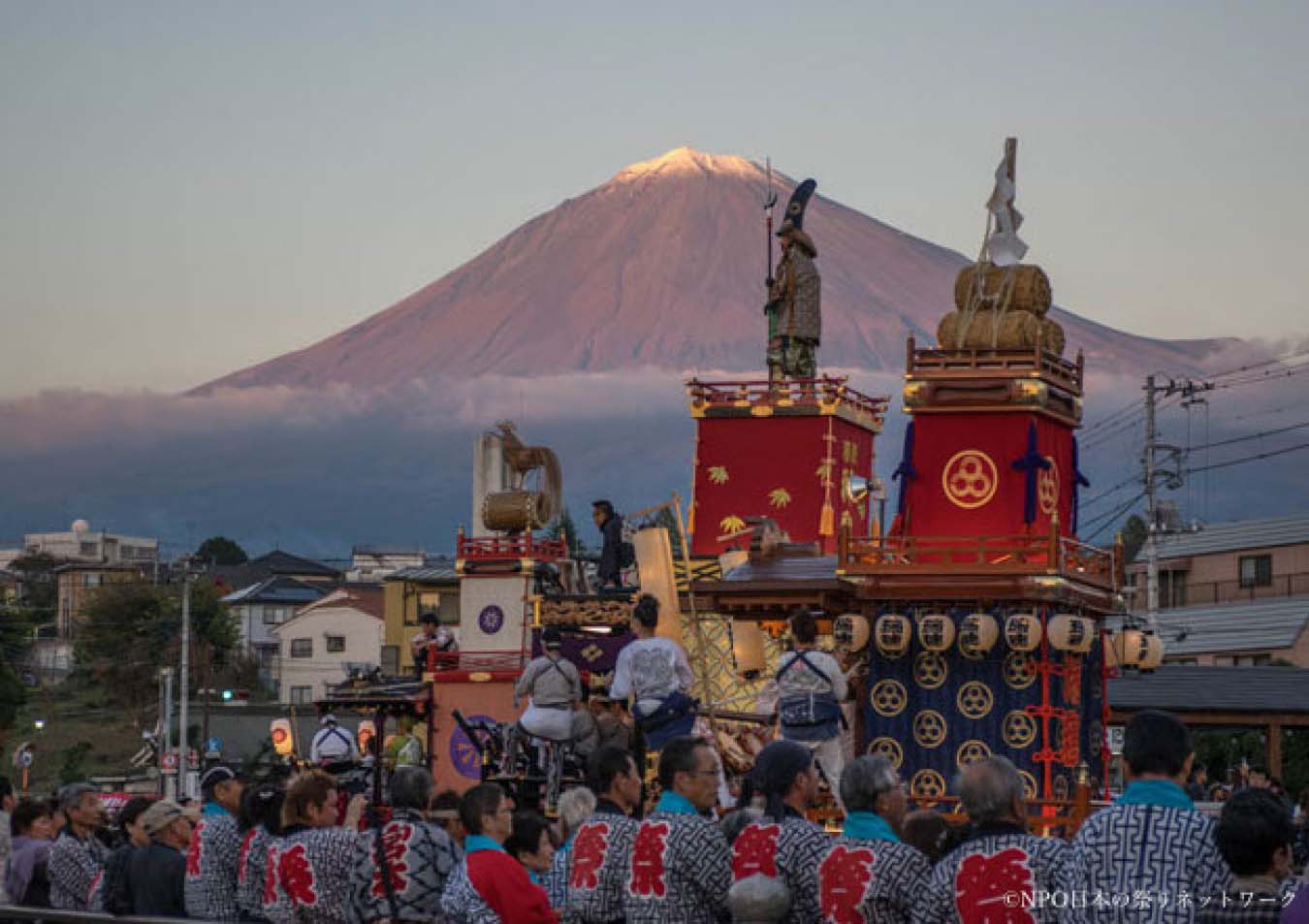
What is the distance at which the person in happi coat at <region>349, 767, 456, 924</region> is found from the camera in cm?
1228

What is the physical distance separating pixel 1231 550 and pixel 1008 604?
40170 millimetres

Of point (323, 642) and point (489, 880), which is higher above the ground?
point (323, 642)

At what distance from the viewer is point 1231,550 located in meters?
63.9

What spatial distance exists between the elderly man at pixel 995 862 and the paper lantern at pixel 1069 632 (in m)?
15.6

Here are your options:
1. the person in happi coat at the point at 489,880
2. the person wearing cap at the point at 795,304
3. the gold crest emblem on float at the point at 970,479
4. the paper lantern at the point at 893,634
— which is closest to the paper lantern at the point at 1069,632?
the paper lantern at the point at 893,634

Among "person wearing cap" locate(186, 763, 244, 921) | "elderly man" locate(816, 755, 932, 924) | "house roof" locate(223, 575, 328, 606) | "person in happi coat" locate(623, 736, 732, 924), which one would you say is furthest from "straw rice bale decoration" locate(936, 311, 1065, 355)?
"house roof" locate(223, 575, 328, 606)

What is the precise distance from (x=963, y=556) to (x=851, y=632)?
183cm

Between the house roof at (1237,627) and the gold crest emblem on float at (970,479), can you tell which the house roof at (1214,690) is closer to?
the gold crest emblem on float at (970,479)

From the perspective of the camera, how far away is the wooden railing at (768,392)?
42.1 metres

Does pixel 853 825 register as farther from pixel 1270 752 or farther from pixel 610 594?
pixel 1270 752

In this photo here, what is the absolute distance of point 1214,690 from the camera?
127 feet

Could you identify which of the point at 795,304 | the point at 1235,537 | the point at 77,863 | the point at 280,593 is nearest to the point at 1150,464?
the point at 1235,537

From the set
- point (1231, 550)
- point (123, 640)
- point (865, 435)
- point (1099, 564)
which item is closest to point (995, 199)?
point (1099, 564)

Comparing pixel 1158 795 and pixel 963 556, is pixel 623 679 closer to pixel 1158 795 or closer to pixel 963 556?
pixel 963 556
